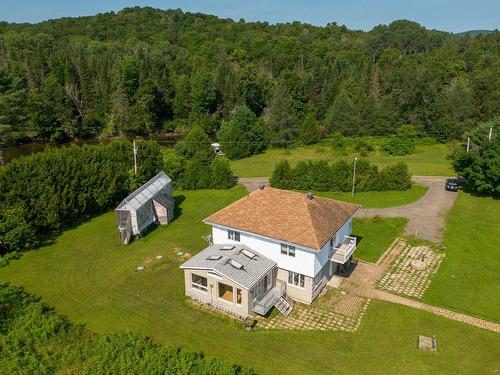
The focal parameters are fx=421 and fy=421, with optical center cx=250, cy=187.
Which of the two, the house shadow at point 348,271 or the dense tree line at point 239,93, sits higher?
the dense tree line at point 239,93

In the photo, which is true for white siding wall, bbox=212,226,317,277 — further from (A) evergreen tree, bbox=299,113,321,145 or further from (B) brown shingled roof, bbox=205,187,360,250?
(A) evergreen tree, bbox=299,113,321,145

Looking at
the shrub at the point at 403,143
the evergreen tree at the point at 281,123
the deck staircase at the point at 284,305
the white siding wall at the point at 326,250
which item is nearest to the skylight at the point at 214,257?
the deck staircase at the point at 284,305

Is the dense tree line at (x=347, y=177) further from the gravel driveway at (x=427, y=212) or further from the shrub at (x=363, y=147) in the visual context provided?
the shrub at (x=363, y=147)

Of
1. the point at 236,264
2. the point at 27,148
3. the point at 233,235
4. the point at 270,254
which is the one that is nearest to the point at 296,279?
the point at 270,254

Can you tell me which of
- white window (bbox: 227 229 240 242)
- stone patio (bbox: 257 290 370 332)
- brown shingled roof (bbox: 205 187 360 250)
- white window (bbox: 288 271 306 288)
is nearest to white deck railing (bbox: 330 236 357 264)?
brown shingled roof (bbox: 205 187 360 250)

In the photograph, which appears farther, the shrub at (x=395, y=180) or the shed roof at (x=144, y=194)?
the shrub at (x=395, y=180)

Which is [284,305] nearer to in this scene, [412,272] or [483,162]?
[412,272]
